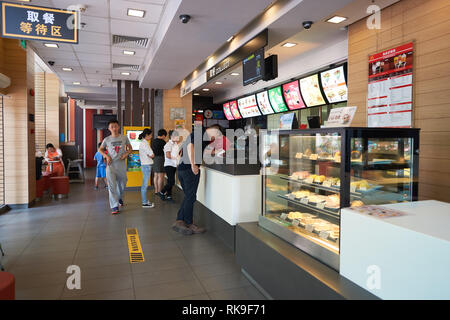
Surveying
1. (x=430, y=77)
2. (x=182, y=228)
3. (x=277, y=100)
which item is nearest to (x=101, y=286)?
(x=182, y=228)

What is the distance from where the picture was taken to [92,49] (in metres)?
6.58

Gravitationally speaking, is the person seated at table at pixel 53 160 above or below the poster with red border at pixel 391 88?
below

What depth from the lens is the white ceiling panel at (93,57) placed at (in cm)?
703

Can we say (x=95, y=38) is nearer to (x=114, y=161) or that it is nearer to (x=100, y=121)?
(x=114, y=161)

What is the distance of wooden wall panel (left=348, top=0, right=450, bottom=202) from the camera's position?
3160mm

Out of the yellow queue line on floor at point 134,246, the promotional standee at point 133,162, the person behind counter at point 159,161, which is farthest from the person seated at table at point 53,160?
the yellow queue line on floor at point 134,246

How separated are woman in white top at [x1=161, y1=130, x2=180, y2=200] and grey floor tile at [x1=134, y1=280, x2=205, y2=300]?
371 centimetres

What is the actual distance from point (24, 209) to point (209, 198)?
14.1 ft

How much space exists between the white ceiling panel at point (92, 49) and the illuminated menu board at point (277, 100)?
3.80 meters

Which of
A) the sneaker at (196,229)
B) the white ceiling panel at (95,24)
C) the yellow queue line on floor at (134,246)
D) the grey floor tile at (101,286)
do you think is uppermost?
the white ceiling panel at (95,24)

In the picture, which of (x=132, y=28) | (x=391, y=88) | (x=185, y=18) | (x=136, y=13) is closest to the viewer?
(x=391, y=88)

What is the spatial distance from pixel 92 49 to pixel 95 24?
5.09 feet

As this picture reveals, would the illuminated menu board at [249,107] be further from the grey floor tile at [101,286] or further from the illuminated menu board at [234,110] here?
the grey floor tile at [101,286]

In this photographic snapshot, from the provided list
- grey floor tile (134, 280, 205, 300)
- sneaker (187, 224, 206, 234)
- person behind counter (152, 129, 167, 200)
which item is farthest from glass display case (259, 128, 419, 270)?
person behind counter (152, 129, 167, 200)
